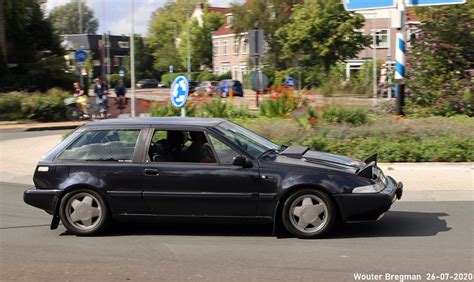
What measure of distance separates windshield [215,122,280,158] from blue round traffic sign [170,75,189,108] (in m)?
6.73

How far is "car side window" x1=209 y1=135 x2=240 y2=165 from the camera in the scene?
21.6ft

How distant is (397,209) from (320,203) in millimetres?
2250

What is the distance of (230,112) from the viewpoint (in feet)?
54.0

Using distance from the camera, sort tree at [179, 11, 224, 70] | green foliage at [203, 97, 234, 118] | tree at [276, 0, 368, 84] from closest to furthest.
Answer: green foliage at [203, 97, 234, 118] → tree at [276, 0, 368, 84] → tree at [179, 11, 224, 70]

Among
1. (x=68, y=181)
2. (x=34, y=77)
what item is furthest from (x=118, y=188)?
(x=34, y=77)

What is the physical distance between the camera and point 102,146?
274 inches

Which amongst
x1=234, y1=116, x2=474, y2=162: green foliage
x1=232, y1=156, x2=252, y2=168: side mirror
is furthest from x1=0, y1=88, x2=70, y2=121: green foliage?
x1=232, y1=156, x2=252, y2=168: side mirror

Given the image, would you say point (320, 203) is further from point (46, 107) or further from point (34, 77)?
point (34, 77)

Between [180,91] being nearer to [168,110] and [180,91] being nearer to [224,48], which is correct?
[168,110]

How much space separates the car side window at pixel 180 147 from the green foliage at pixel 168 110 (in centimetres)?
923

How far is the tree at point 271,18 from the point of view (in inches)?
2370

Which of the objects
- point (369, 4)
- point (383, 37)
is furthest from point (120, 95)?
point (383, 37)

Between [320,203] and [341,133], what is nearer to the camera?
[320,203]

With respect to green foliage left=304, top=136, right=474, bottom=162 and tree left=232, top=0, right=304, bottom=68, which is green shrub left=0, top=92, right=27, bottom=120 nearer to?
green foliage left=304, top=136, right=474, bottom=162
